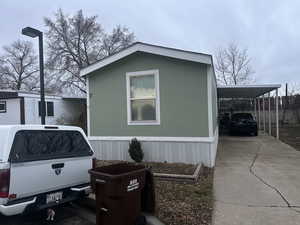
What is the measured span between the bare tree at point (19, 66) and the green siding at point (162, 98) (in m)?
31.0

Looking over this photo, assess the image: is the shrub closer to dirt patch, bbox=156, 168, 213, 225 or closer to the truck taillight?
dirt patch, bbox=156, 168, 213, 225

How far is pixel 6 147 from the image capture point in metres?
3.50

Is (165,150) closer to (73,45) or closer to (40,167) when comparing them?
(40,167)

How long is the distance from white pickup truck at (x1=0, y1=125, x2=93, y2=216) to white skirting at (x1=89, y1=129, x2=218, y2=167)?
3890 millimetres

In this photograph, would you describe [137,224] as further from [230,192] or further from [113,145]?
[113,145]

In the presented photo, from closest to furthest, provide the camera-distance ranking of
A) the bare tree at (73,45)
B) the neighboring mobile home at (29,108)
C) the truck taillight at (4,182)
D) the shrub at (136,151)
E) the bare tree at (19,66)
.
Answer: the truck taillight at (4,182), the shrub at (136,151), the neighboring mobile home at (29,108), the bare tree at (73,45), the bare tree at (19,66)

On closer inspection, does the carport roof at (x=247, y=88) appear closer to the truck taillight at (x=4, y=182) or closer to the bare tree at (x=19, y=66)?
the truck taillight at (x=4, y=182)

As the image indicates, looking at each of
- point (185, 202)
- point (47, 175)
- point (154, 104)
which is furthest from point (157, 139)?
point (47, 175)

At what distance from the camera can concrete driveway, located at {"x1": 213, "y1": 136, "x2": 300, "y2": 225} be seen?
4.23m

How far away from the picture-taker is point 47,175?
384 centimetres

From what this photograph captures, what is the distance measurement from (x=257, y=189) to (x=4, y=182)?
4.83 metres

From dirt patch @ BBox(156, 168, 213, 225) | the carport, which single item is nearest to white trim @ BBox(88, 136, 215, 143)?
dirt patch @ BBox(156, 168, 213, 225)

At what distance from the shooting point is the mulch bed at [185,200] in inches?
164

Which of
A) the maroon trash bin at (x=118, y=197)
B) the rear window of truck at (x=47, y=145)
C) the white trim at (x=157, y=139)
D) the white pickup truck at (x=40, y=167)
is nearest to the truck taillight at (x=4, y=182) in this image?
the white pickup truck at (x=40, y=167)
